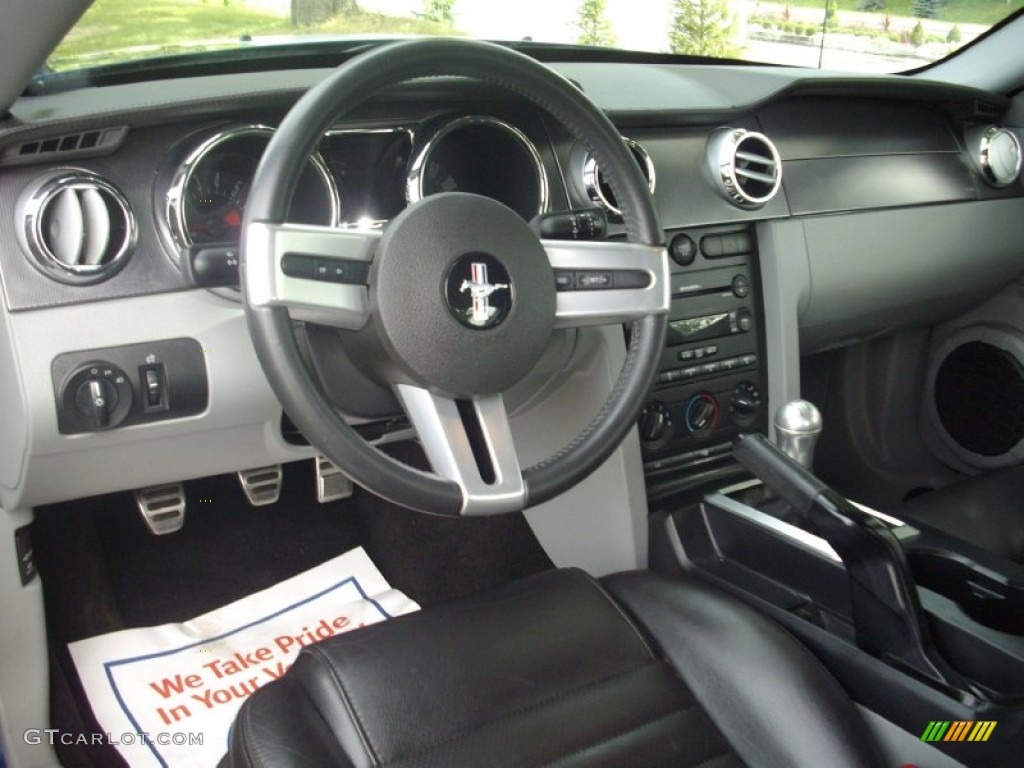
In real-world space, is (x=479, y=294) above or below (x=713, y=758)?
above

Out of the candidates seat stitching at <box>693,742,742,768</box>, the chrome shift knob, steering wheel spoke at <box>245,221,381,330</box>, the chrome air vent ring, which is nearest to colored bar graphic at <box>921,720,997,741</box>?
seat stitching at <box>693,742,742,768</box>

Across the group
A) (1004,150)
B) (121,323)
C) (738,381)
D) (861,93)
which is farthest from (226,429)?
(1004,150)

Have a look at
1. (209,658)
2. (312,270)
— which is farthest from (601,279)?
(209,658)

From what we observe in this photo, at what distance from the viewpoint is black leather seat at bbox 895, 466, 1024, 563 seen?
5.08 ft

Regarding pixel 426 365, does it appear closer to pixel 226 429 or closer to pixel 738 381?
pixel 226 429

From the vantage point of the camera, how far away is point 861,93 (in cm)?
181

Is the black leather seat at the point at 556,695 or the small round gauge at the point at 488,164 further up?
the small round gauge at the point at 488,164

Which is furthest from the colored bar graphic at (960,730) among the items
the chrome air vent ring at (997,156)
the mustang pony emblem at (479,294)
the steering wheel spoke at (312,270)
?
the chrome air vent ring at (997,156)

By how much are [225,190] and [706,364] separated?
82 centimetres

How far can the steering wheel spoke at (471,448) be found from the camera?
1.03 m

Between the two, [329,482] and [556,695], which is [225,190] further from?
[556,695]

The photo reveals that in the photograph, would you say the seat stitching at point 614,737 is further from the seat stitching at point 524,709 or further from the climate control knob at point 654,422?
the climate control knob at point 654,422

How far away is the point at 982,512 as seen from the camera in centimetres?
158

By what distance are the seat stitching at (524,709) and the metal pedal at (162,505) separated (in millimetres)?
766
